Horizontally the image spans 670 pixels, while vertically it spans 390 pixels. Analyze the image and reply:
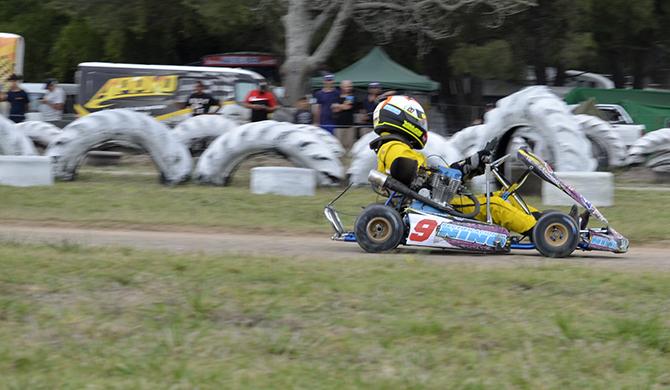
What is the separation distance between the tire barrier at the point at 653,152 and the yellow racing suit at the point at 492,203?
885cm

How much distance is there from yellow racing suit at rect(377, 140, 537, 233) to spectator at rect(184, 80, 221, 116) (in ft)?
38.9

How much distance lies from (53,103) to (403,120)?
15.2 metres

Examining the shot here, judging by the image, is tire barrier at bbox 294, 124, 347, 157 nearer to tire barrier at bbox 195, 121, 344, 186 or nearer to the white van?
tire barrier at bbox 195, 121, 344, 186

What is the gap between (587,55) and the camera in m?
29.8

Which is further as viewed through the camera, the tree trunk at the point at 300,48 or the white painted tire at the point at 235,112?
the tree trunk at the point at 300,48

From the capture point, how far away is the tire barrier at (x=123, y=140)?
50.5 ft

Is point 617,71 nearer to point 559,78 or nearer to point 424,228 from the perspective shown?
point 559,78

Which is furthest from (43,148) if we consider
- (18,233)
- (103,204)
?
(18,233)

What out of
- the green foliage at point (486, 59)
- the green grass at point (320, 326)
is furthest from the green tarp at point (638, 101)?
the green grass at point (320, 326)

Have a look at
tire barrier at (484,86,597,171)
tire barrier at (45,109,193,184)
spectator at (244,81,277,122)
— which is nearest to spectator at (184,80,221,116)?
spectator at (244,81,277,122)

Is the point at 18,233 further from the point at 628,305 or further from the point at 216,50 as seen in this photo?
the point at 216,50

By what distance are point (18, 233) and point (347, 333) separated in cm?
569

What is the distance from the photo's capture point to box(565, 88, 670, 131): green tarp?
24781 mm

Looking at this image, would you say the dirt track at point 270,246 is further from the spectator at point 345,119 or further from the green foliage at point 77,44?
the green foliage at point 77,44
